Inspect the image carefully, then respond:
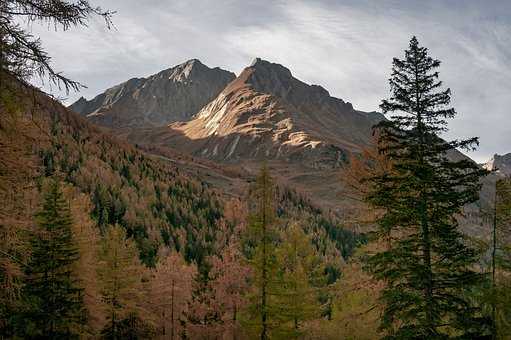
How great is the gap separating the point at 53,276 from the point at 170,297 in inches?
774

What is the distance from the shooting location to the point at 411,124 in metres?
14.9

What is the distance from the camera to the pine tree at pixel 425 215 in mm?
13648

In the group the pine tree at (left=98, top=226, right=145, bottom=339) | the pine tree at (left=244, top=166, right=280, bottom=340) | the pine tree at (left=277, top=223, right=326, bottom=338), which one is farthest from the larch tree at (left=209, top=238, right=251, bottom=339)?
the pine tree at (left=244, top=166, right=280, bottom=340)

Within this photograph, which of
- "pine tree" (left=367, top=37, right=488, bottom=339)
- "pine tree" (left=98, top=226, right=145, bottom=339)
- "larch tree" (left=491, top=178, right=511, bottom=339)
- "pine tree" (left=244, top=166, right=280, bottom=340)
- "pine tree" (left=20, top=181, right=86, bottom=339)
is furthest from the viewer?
"pine tree" (left=98, top=226, right=145, bottom=339)

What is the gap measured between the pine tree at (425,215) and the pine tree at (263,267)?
11065mm

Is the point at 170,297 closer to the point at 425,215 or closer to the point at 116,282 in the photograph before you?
the point at 116,282

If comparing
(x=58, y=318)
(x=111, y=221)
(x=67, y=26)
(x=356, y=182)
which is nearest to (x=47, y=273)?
(x=58, y=318)

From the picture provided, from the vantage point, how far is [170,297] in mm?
43469

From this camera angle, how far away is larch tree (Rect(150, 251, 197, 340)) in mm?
41719

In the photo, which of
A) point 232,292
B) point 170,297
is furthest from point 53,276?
point 170,297

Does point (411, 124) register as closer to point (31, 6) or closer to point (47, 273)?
point (31, 6)

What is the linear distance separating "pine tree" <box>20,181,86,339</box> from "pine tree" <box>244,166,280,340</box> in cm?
969

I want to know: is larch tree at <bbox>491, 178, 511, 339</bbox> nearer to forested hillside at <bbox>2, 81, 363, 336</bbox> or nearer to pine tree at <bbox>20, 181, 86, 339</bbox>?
forested hillside at <bbox>2, 81, 363, 336</bbox>

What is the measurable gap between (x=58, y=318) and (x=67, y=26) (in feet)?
Result: 66.3
